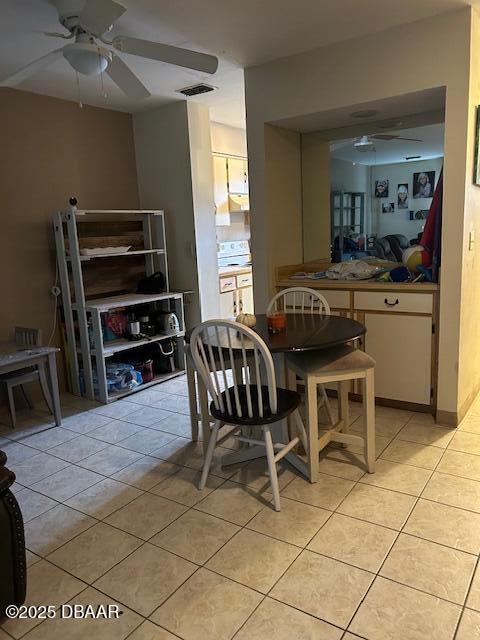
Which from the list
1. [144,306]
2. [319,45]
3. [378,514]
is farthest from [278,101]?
[378,514]

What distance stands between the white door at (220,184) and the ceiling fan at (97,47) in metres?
2.73

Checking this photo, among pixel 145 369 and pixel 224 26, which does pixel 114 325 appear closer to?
pixel 145 369

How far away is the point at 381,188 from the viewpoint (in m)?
3.70

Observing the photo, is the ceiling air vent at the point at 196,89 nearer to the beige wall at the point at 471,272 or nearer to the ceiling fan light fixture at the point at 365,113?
the ceiling fan light fixture at the point at 365,113

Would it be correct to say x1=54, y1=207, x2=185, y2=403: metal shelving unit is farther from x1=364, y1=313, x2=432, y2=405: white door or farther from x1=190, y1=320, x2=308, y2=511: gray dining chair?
x1=364, y1=313, x2=432, y2=405: white door

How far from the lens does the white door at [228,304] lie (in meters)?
5.25

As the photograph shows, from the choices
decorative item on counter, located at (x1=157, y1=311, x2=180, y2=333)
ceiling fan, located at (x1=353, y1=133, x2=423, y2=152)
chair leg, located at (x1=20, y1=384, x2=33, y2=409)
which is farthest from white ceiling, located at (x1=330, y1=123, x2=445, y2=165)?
chair leg, located at (x1=20, y1=384, x2=33, y2=409)

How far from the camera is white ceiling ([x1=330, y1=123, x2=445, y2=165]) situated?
3266 mm

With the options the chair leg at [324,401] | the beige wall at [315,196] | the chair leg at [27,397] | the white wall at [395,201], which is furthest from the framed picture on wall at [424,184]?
the chair leg at [27,397]

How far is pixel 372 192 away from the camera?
3760 mm

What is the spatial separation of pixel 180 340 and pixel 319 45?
2.68 meters

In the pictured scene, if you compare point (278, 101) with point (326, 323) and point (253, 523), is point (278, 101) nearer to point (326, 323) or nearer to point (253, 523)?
point (326, 323)

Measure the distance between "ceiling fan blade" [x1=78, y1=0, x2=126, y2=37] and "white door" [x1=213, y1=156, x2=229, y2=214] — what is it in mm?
2907

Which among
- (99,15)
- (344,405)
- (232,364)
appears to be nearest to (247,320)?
(232,364)
